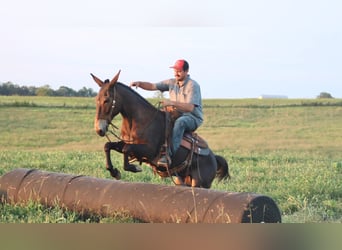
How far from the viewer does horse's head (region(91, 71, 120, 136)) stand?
7.55 meters

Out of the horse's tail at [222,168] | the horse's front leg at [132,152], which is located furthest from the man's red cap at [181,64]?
the horse's tail at [222,168]

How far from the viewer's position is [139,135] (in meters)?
7.97

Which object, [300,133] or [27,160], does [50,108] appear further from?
[27,160]

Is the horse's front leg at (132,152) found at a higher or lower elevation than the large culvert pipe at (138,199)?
higher

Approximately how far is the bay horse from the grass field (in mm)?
1238

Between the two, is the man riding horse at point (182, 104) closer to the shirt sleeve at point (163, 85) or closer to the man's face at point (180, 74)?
the man's face at point (180, 74)

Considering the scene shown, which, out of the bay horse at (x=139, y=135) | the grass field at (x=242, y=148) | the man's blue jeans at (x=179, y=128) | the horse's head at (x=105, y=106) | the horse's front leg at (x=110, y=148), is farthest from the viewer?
the grass field at (x=242, y=148)

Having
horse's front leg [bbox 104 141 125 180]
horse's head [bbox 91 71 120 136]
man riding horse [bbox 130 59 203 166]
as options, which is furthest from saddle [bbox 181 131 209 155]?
horse's head [bbox 91 71 120 136]

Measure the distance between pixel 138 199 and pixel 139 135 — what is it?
1511mm

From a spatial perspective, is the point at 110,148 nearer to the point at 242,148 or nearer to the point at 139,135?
the point at 139,135

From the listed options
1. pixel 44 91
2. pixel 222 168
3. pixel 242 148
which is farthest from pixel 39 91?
pixel 222 168

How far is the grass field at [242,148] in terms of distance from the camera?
9414 millimetres

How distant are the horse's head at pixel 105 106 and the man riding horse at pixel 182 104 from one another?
92cm

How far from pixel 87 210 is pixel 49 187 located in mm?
909
